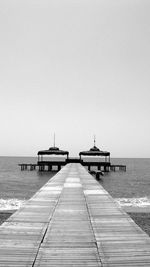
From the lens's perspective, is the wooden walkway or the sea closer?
the wooden walkway

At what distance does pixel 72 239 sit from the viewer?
641cm

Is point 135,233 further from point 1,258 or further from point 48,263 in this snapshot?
point 1,258

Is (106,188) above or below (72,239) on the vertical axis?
below

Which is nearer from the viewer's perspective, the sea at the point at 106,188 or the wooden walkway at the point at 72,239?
the wooden walkway at the point at 72,239

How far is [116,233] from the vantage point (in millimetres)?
6871

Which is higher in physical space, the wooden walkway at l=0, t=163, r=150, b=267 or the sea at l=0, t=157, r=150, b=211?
the wooden walkway at l=0, t=163, r=150, b=267

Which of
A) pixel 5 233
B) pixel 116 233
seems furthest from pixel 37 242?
pixel 116 233

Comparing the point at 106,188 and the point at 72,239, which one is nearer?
the point at 72,239

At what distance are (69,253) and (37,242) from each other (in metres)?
0.90

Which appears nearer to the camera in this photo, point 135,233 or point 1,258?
point 1,258

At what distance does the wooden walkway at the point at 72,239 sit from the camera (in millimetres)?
5023

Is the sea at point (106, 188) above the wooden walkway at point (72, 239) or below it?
below

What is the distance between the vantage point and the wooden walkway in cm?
502

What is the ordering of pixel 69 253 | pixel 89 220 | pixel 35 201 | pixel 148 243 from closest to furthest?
1. pixel 69 253
2. pixel 148 243
3. pixel 89 220
4. pixel 35 201
